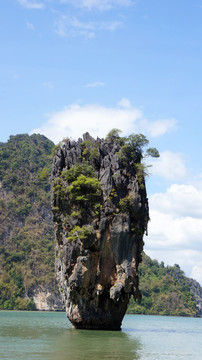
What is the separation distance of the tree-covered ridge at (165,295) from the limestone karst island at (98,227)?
6304cm

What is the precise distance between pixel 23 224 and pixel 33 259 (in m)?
12.0

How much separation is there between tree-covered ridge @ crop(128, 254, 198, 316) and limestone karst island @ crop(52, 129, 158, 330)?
63043 mm

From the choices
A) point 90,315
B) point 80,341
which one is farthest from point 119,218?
point 80,341

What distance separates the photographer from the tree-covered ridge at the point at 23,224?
82.4m

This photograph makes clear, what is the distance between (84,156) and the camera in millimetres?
29625

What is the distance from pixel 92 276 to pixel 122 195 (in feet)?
16.7

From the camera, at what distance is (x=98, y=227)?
27.1 meters

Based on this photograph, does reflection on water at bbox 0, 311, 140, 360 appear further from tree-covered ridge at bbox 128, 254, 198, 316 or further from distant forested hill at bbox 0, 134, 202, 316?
tree-covered ridge at bbox 128, 254, 198, 316

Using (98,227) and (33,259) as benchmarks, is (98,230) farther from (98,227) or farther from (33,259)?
(33,259)

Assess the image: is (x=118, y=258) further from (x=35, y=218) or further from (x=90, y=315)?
(x=35, y=218)

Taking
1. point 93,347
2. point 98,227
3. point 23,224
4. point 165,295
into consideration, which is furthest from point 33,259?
point 93,347

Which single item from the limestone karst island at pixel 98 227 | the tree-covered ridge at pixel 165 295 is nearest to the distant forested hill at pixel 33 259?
the tree-covered ridge at pixel 165 295

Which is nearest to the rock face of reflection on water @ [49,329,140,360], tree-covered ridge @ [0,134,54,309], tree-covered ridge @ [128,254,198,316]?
reflection on water @ [49,329,140,360]

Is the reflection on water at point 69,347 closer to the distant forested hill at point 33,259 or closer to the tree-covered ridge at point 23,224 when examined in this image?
the tree-covered ridge at point 23,224
